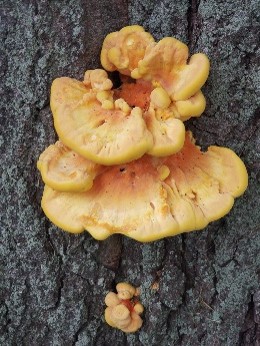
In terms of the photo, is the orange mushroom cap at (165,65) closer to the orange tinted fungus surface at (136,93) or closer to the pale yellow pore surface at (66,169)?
the orange tinted fungus surface at (136,93)

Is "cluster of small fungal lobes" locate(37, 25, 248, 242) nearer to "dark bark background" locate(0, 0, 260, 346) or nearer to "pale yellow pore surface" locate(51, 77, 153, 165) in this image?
"pale yellow pore surface" locate(51, 77, 153, 165)

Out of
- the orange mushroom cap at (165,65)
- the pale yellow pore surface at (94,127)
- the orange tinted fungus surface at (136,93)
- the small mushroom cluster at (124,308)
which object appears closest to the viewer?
the pale yellow pore surface at (94,127)

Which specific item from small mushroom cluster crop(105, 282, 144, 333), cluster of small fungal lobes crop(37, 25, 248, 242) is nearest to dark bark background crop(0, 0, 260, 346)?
small mushroom cluster crop(105, 282, 144, 333)

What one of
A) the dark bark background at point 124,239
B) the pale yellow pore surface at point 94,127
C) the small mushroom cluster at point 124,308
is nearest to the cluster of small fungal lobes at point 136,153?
the pale yellow pore surface at point 94,127

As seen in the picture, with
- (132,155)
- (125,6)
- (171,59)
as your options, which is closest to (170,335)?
→ (132,155)

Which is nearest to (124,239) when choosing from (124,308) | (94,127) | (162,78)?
(124,308)

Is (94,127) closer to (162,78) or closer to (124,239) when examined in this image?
(162,78)

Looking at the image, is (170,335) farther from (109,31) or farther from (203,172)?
(109,31)
